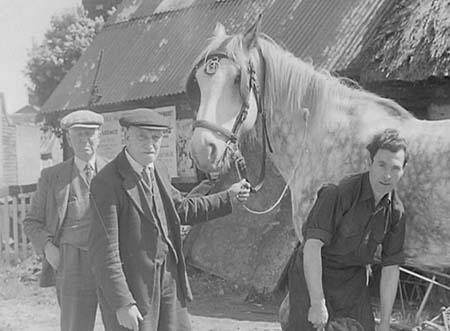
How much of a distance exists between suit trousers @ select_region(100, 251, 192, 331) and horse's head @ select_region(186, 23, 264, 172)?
74 centimetres

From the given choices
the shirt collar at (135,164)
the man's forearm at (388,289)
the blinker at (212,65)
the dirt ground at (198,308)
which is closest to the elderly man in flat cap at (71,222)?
the blinker at (212,65)

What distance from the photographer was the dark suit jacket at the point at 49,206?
4578 mm

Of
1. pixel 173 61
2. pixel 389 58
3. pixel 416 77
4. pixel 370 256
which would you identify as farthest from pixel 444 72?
pixel 173 61

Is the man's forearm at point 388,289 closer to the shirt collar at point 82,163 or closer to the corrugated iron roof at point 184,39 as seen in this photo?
the shirt collar at point 82,163

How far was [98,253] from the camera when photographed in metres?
3.52

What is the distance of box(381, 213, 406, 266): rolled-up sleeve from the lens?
3641 mm

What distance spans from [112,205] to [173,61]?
810 centimetres

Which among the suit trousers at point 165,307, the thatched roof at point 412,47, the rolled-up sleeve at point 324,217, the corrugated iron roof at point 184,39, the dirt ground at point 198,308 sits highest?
the corrugated iron roof at point 184,39

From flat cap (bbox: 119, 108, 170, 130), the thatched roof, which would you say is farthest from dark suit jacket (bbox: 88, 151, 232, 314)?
the thatched roof

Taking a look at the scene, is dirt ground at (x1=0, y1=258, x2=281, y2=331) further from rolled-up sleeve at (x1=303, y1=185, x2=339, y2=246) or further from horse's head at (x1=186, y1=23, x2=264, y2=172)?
rolled-up sleeve at (x1=303, y1=185, x2=339, y2=246)

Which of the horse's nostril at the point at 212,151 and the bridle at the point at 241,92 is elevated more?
the bridle at the point at 241,92

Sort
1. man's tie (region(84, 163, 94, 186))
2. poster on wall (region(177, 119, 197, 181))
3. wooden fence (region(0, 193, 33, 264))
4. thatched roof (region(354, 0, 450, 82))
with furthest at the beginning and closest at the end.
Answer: wooden fence (region(0, 193, 33, 264)) → poster on wall (region(177, 119, 197, 181)) → thatched roof (region(354, 0, 450, 82)) → man's tie (region(84, 163, 94, 186))

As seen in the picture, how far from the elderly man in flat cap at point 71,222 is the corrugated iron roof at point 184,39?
4195 mm

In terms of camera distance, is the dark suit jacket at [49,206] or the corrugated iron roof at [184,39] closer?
the dark suit jacket at [49,206]
